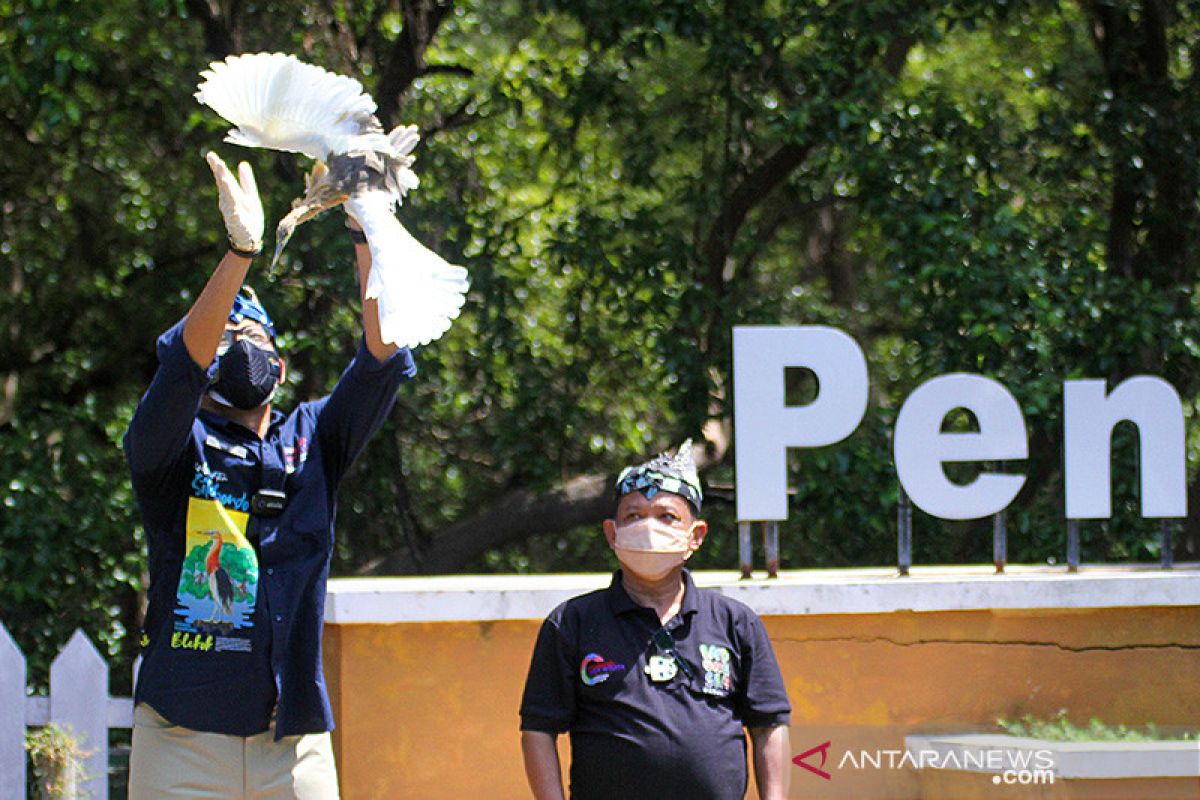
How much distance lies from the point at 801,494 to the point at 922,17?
2.37m

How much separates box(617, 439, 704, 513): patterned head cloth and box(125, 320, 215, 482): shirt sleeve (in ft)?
3.20

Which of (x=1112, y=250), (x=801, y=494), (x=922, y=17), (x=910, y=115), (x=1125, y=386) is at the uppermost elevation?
(x=922, y=17)

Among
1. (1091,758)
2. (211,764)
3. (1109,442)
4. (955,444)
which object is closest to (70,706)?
(211,764)

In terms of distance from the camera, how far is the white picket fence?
15.4ft

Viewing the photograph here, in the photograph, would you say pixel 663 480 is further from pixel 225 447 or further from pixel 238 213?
pixel 238 213

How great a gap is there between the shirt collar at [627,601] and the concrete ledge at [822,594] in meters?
1.32

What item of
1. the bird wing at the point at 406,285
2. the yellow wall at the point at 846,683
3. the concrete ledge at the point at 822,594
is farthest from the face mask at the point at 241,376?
the yellow wall at the point at 846,683

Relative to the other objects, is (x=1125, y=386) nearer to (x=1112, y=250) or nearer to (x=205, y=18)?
(x=1112, y=250)

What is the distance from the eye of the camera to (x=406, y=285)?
10.4 ft

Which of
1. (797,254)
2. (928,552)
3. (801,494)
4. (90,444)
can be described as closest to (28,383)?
(90,444)

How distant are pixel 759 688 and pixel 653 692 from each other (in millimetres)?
236

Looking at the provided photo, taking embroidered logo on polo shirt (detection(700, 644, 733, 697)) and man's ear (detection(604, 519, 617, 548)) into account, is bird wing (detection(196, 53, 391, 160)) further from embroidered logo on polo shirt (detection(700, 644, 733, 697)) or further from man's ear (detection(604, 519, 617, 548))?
embroidered logo on polo shirt (detection(700, 644, 733, 697))

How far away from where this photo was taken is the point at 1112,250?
809 cm

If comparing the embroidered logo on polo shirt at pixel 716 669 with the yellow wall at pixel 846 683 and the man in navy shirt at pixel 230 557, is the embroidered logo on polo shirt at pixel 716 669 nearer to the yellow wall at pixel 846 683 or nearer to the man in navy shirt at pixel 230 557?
the man in navy shirt at pixel 230 557
